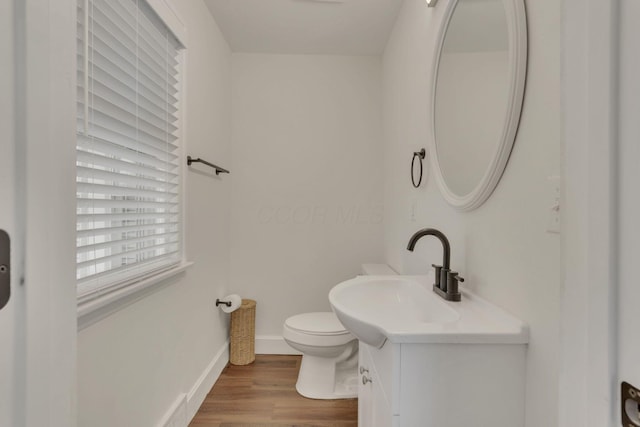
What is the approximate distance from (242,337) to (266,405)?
60 cm

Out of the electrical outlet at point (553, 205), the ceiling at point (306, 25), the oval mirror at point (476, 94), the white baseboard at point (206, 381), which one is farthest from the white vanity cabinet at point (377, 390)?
the ceiling at point (306, 25)

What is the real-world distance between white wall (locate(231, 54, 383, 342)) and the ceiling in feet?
0.39

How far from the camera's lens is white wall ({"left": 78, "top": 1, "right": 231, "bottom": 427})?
1035mm

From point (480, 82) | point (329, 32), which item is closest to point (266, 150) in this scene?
point (329, 32)

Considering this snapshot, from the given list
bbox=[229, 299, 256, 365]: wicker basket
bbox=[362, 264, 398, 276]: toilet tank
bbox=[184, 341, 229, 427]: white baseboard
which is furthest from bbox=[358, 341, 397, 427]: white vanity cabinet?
bbox=[229, 299, 256, 365]: wicker basket

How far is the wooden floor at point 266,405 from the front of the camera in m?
1.69

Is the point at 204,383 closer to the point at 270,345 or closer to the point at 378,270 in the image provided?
the point at 270,345

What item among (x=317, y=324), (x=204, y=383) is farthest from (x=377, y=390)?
(x=204, y=383)

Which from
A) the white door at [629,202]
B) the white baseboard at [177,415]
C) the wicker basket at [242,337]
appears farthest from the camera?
the wicker basket at [242,337]

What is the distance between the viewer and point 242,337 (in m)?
2.34

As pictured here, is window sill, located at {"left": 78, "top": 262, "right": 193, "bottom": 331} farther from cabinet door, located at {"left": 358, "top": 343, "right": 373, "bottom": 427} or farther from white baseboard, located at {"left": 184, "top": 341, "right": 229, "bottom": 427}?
cabinet door, located at {"left": 358, "top": 343, "right": 373, "bottom": 427}

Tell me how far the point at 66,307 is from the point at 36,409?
5.1 inches

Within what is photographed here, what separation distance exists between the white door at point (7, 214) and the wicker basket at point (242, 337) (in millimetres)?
2052

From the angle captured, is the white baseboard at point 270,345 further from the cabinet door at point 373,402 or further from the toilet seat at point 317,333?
the cabinet door at point 373,402
